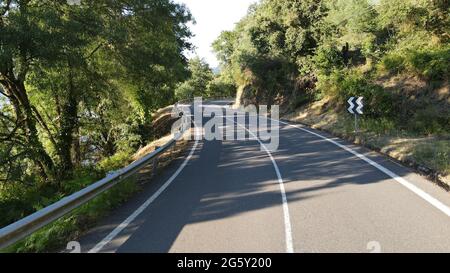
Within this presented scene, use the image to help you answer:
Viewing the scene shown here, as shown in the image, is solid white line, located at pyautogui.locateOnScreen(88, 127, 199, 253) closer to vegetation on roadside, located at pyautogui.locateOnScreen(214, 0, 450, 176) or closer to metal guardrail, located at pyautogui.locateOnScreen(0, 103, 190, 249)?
metal guardrail, located at pyautogui.locateOnScreen(0, 103, 190, 249)

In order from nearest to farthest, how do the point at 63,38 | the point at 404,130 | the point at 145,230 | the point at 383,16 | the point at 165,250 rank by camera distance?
the point at 165,250, the point at 145,230, the point at 63,38, the point at 404,130, the point at 383,16

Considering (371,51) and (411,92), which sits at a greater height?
(371,51)

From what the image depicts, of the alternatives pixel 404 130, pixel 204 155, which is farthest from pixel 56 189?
pixel 404 130

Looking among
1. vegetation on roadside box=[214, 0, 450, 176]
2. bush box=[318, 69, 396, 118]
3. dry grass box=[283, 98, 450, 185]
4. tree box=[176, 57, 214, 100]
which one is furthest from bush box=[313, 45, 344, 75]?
tree box=[176, 57, 214, 100]

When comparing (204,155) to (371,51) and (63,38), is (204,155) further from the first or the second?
(371,51)

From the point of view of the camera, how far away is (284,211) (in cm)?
760

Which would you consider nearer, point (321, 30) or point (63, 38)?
point (63, 38)

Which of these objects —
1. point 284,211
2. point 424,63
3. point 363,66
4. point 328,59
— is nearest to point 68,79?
point 284,211

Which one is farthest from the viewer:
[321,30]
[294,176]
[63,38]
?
[321,30]

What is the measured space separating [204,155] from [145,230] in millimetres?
8453

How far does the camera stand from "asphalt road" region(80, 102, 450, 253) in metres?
5.98

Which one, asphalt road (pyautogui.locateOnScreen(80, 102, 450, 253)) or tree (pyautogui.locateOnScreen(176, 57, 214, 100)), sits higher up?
tree (pyautogui.locateOnScreen(176, 57, 214, 100))

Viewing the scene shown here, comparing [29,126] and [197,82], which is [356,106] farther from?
[197,82]
